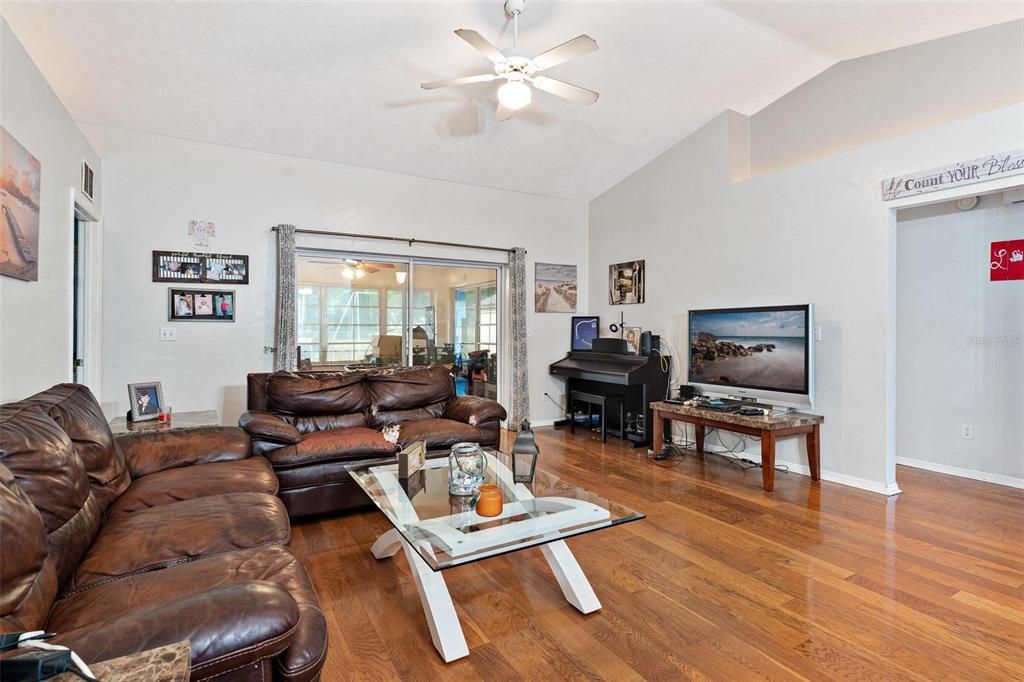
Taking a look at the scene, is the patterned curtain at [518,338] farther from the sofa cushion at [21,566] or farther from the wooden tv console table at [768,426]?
the sofa cushion at [21,566]

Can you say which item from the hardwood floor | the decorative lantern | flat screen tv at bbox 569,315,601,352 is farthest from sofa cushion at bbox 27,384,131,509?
flat screen tv at bbox 569,315,601,352

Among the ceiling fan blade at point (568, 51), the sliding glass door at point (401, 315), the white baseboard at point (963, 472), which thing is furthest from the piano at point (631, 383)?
the ceiling fan blade at point (568, 51)

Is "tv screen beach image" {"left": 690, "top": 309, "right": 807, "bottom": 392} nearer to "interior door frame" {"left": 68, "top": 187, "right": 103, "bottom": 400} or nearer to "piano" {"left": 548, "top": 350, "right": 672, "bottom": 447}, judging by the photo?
"piano" {"left": 548, "top": 350, "right": 672, "bottom": 447}

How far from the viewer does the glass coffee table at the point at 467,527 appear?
1.83m

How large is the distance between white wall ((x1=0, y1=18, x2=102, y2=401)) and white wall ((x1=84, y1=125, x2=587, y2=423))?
2.27ft

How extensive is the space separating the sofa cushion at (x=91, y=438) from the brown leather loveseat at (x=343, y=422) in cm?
84

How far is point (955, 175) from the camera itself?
3357mm

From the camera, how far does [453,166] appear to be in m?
5.34

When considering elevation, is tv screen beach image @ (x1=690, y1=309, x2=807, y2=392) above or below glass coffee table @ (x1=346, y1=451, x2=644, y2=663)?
Result: above

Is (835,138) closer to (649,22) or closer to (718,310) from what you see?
(718,310)

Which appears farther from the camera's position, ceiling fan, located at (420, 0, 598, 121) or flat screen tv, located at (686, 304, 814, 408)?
flat screen tv, located at (686, 304, 814, 408)

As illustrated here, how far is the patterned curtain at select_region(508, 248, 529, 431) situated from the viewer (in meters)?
5.91

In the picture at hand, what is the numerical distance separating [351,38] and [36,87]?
180 centimetres

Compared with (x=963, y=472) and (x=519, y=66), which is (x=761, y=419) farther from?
(x=519, y=66)
